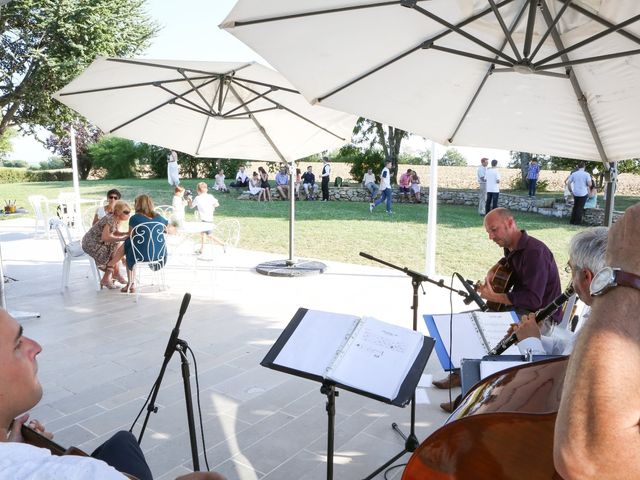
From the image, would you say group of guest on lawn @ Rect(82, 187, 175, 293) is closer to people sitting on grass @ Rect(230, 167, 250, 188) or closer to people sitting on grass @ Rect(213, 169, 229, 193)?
people sitting on grass @ Rect(213, 169, 229, 193)

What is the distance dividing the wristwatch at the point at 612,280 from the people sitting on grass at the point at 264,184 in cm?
2101

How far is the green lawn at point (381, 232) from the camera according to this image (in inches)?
392

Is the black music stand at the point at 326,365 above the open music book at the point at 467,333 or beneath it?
above

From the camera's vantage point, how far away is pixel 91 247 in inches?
272

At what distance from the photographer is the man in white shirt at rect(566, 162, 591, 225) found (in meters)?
13.8

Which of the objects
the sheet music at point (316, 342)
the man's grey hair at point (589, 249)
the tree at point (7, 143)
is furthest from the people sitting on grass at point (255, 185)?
the tree at point (7, 143)

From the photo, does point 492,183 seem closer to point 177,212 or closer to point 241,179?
point 177,212

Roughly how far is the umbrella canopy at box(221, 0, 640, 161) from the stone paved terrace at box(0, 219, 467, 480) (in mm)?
2219

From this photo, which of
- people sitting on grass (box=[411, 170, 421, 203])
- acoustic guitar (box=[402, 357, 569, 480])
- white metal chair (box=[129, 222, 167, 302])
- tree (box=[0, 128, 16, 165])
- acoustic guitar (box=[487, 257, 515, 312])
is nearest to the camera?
acoustic guitar (box=[402, 357, 569, 480])

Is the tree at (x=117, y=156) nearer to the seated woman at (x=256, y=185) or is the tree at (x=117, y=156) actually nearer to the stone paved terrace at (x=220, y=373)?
the seated woman at (x=256, y=185)

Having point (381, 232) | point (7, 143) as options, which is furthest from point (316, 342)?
point (7, 143)

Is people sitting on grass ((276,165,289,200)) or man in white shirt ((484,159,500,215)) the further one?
people sitting on grass ((276,165,289,200))

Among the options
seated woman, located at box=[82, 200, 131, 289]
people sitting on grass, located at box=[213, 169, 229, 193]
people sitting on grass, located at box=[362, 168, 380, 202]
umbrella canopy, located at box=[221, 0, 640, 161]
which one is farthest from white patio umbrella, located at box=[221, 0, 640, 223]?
people sitting on grass, located at box=[213, 169, 229, 193]

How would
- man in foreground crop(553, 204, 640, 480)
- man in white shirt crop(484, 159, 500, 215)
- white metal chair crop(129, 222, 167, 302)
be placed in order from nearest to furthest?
man in foreground crop(553, 204, 640, 480) < white metal chair crop(129, 222, 167, 302) < man in white shirt crop(484, 159, 500, 215)
